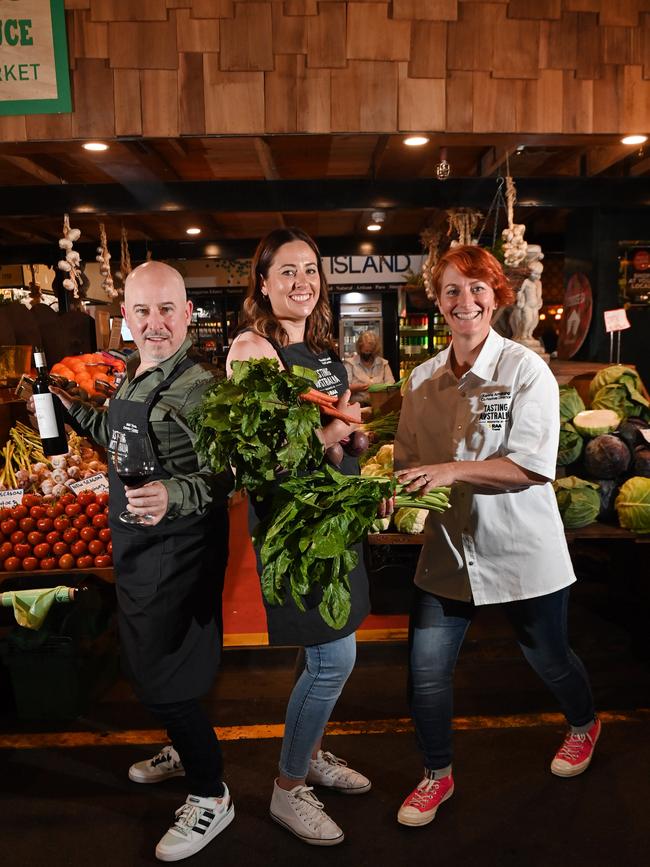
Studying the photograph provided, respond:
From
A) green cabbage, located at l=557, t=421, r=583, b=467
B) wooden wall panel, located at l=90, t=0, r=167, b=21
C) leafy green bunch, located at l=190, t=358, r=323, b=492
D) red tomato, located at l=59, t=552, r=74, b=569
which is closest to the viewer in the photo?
leafy green bunch, located at l=190, t=358, r=323, b=492

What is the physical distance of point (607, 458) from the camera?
3.35 m

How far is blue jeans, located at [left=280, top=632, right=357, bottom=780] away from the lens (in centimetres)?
200

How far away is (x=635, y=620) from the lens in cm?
329

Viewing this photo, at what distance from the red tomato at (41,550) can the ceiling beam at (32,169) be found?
3070mm

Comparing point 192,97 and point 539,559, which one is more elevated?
point 192,97

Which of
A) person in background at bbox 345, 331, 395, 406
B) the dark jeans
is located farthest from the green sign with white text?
person in background at bbox 345, 331, 395, 406

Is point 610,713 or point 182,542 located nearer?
point 182,542

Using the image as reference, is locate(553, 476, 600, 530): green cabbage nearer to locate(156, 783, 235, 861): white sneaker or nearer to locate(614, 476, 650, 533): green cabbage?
locate(614, 476, 650, 533): green cabbage

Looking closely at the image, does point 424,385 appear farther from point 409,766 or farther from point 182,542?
point 409,766

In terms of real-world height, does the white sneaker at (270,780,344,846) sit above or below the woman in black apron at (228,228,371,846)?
below

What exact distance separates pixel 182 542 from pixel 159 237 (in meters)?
7.91

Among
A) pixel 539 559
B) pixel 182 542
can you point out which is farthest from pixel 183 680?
pixel 539 559

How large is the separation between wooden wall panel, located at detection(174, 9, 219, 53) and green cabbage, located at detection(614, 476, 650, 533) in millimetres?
2963

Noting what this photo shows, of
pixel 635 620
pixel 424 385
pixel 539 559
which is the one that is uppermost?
pixel 424 385
